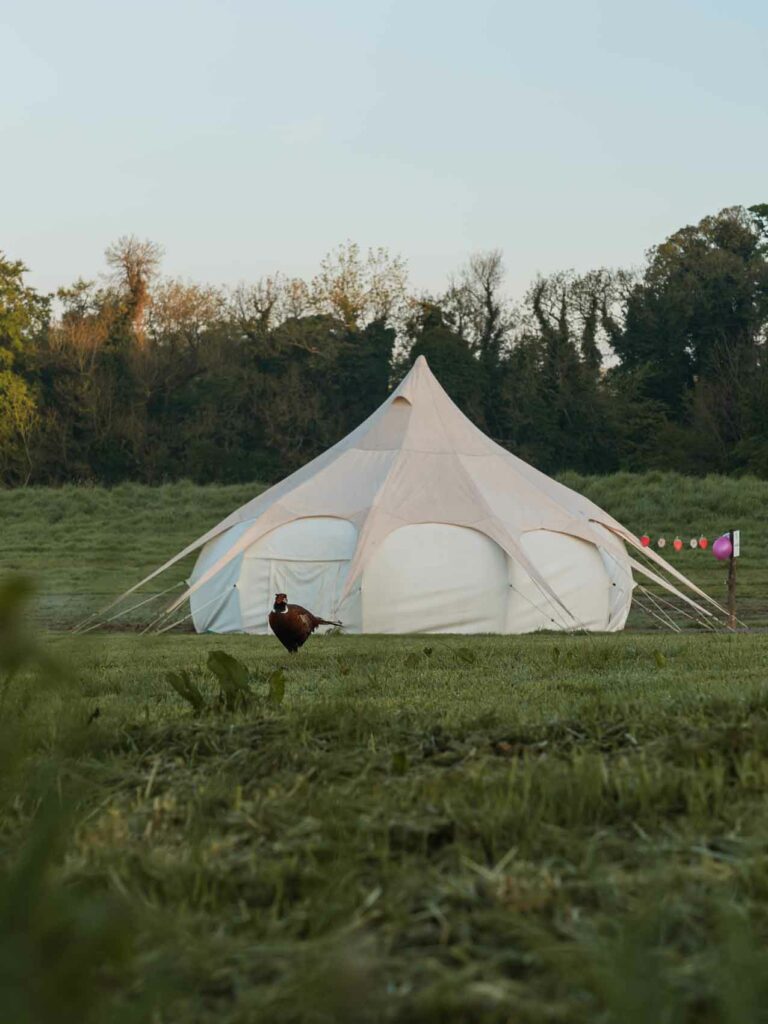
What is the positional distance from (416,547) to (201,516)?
1361 cm

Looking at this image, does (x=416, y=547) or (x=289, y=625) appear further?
(x=416, y=547)

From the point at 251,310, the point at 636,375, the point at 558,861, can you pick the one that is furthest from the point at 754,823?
the point at 251,310

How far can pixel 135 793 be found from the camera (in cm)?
237

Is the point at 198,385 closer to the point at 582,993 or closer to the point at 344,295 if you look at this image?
the point at 344,295

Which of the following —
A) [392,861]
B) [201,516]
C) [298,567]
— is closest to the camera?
[392,861]

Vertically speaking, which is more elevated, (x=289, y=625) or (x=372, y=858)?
(x=372, y=858)

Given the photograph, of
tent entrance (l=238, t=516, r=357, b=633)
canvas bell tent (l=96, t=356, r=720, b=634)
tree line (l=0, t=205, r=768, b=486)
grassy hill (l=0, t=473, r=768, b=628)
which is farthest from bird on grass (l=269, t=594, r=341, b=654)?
tree line (l=0, t=205, r=768, b=486)

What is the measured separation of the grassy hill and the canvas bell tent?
498 centimetres

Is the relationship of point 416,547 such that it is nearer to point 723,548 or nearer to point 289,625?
point 723,548

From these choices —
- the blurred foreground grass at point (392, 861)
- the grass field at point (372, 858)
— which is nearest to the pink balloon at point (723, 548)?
the grass field at point (372, 858)

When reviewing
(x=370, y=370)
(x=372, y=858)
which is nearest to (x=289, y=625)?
(x=372, y=858)

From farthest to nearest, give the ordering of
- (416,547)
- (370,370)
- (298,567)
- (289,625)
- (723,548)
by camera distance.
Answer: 1. (370,370)
2. (723,548)
3. (298,567)
4. (416,547)
5. (289,625)

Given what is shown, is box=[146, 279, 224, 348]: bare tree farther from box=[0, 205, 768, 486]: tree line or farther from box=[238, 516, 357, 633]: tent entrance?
box=[238, 516, 357, 633]: tent entrance

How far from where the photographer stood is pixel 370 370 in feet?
131
